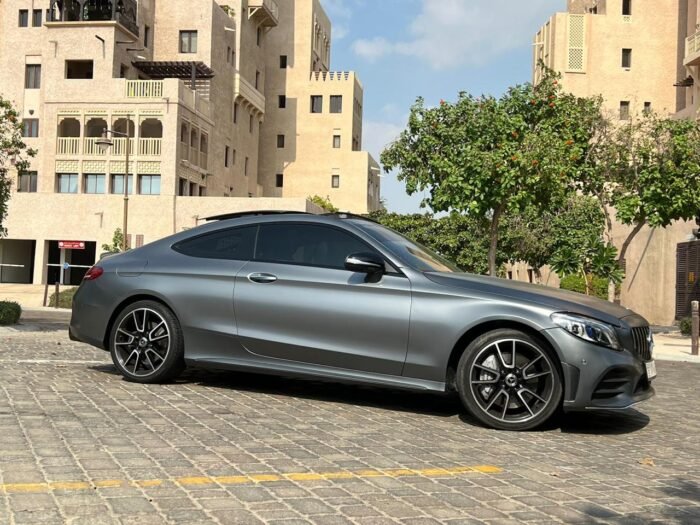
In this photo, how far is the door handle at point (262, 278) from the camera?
729 centimetres

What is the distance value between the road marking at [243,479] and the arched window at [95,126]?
53.6 metres

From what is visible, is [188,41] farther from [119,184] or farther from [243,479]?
[243,479]

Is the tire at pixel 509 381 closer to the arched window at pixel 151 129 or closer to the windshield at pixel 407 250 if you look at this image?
the windshield at pixel 407 250

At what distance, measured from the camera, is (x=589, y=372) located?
625 centimetres

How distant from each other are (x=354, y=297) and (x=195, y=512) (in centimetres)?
323

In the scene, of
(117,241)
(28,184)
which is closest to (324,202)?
(28,184)

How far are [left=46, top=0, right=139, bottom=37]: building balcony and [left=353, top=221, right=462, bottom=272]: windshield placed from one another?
5171 cm

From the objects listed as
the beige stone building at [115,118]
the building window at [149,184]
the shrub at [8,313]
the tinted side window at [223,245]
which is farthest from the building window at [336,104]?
the tinted side window at [223,245]

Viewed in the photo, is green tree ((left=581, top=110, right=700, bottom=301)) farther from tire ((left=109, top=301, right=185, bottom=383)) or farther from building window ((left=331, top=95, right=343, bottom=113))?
building window ((left=331, top=95, right=343, bottom=113))

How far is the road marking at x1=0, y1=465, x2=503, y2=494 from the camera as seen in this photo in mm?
4219

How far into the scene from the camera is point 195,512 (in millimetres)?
3920

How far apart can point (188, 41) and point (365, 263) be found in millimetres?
58451

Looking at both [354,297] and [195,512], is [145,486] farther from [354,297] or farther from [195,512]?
[354,297]

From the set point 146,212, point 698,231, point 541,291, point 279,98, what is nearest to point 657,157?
point 698,231
